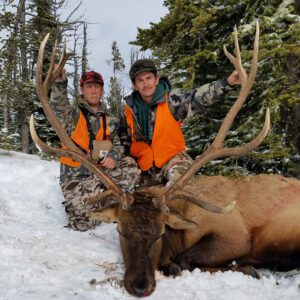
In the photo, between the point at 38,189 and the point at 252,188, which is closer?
the point at 252,188

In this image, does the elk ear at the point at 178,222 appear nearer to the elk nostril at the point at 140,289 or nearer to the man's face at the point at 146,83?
the elk nostril at the point at 140,289

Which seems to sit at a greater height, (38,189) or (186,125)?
(186,125)

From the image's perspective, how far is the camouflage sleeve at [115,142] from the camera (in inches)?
257

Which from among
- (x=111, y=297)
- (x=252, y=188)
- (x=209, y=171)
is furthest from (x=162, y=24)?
(x=111, y=297)

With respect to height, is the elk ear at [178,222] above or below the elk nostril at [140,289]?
above

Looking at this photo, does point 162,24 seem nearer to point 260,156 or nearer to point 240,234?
point 260,156

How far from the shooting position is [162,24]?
8852mm

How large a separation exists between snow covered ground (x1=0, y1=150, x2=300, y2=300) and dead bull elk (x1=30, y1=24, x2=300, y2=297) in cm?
26

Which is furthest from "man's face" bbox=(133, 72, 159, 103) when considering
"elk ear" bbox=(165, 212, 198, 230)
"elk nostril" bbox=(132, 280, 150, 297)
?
"elk nostril" bbox=(132, 280, 150, 297)

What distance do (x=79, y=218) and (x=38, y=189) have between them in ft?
6.22

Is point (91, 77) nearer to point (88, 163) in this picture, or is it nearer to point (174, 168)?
point (174, 168)

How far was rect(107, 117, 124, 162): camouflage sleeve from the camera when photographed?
652 cm

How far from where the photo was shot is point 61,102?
646 cm

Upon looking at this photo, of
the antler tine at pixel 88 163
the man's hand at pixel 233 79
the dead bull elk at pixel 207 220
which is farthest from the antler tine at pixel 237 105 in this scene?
the antler tine at pixel 88 163
